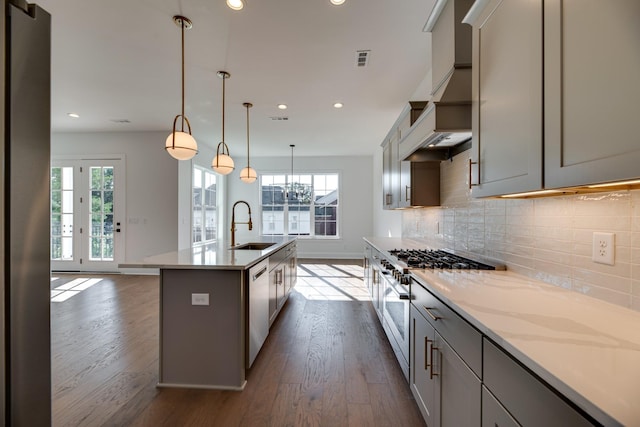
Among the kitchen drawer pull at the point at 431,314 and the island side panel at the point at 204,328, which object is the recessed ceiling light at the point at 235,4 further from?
the kitchen drawer pull at the point at 431,314

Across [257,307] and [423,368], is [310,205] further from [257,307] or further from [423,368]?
[423,368]

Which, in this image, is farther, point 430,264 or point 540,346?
point 430,264

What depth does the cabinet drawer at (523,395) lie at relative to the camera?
716 mm

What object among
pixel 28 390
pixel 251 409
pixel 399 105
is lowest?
pixel 251 409

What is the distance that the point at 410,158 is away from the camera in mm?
2787

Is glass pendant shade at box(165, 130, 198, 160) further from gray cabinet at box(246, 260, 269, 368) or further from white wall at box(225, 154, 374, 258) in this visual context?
white wall at box(225, 154, 374, 258)

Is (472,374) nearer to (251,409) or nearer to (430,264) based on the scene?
(430,264)

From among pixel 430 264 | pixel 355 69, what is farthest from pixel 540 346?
pixel 355 69

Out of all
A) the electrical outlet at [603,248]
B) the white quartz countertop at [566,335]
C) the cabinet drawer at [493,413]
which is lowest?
the cabinet drawer at [493,413]

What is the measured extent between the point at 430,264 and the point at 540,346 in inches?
47.1

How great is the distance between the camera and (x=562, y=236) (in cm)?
146

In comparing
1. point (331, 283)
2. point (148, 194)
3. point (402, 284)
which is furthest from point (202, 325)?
point (148, 194)

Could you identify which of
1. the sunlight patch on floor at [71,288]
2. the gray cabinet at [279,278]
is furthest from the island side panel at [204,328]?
the sunlight patch on floor at [71,288]

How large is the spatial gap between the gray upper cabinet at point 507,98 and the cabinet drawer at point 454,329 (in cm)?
58
